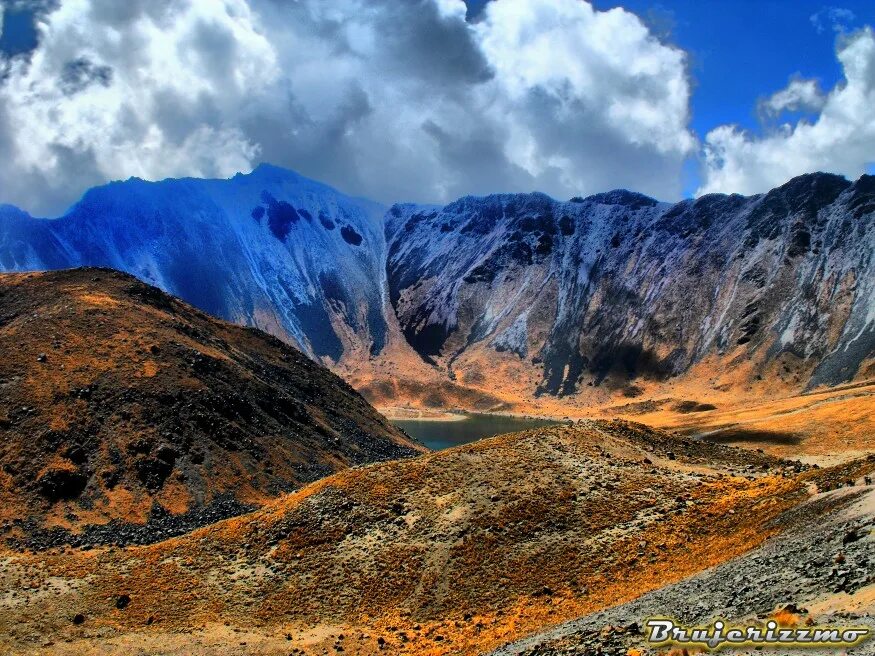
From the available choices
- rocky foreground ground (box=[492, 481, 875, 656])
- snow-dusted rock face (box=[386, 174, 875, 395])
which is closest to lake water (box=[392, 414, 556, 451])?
snow-dusted rock face (box=[386, 174, 875, 395])

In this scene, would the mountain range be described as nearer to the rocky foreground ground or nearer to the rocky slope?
the rocky slope

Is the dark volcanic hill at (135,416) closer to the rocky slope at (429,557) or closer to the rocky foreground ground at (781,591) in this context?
the rocky slope at (429,557)

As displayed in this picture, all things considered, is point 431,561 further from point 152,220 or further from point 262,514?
point 152,220

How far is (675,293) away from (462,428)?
2892 inches

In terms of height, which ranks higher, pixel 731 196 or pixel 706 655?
pixel 731 196

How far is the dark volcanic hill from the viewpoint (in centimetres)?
3994

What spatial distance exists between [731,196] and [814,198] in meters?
24.2

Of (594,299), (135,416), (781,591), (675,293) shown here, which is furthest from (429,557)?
(594,299)

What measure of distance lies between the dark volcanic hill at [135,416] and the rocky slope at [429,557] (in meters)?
10.5

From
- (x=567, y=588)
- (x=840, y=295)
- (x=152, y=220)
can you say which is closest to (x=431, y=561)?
(x=567, y=588)

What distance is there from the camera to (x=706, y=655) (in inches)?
485

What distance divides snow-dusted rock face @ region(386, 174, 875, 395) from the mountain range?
0.39 metres

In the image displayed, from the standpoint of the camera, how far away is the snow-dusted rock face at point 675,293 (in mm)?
128375

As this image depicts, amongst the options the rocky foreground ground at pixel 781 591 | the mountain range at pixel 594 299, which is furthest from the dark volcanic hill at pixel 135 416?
the mountain range at pixel 594 299
